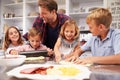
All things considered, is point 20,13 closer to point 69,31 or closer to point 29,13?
point 29,13

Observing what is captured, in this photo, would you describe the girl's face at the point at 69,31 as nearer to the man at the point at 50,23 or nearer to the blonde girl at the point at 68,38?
the blonde girl at the point at 68,38

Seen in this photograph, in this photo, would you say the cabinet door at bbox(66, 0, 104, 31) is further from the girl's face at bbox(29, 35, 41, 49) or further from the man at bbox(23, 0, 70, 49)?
the girl's face at bbox(29, 35, 41, 49)

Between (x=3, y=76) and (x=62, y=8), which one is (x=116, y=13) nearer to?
(x=62, y=8)

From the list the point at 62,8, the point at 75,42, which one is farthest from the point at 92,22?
the point at 62,8

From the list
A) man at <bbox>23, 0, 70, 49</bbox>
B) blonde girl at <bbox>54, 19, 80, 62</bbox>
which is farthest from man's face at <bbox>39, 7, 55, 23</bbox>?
blonde girl at <bbox>54, 19, 80, 62</bbox>

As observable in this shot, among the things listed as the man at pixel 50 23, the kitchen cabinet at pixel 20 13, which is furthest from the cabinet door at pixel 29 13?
the man at pixel 50 23

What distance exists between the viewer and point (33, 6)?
4621 millimetres

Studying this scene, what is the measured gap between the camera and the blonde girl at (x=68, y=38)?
2.01 metres

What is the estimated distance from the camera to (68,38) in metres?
2.06

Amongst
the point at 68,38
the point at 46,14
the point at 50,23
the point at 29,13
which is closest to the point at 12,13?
the point at 29,13

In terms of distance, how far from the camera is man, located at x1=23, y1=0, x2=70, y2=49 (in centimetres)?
206

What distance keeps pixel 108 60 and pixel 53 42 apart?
1168 millimetres

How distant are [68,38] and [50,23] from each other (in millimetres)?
303

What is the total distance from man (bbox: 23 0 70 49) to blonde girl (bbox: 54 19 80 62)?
0.46ft
